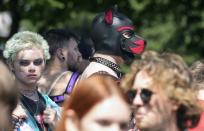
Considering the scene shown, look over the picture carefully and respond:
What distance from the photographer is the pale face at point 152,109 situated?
5578mm

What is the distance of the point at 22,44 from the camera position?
7.78 m

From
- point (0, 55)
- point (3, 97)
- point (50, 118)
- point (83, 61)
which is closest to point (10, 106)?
point (3, 97)

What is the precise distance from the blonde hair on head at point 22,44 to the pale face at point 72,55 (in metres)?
1.08

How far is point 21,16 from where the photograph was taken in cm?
1434

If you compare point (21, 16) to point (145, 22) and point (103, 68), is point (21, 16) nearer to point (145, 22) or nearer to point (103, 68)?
point (145, 22)

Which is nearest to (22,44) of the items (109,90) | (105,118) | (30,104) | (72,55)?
(30,104)

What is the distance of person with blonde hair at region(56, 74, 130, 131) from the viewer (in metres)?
5.15

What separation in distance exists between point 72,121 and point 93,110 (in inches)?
5.5

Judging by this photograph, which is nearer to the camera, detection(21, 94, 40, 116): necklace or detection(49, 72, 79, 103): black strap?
detection(21, 94, 40, 116): necklace

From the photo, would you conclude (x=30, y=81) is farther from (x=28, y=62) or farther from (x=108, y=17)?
(x=108, y=17)

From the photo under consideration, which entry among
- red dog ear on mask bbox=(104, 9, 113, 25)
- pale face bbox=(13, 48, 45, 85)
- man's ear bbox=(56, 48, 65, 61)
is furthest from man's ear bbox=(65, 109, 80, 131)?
man's ear bbox=(56, 48, 65, 61)

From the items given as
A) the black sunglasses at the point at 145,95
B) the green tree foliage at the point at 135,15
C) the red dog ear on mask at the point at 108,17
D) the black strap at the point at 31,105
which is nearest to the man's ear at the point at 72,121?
the black sunglasses at the point at 145,95

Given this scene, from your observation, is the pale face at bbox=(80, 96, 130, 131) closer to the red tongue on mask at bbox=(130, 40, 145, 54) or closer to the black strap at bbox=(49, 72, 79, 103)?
the red tongue on mask at bbox=(130, 40, 145, 54)

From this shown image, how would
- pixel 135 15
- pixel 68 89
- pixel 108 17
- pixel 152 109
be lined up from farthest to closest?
pixel 135 15 < pixel 68 89 < pixel 108 17 < pixel 152 109
